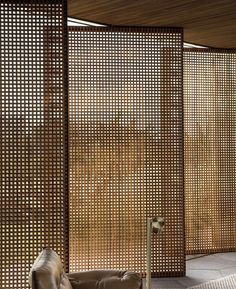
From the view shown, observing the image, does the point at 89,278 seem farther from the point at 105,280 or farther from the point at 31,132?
the point at 31,132

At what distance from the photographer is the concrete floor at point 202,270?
7293 millimetres

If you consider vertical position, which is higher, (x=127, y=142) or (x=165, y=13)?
(x=165, y=13)

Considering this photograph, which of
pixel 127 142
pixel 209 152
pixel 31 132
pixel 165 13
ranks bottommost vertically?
pixel 209 152

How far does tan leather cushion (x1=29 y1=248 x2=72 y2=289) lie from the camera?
392cm

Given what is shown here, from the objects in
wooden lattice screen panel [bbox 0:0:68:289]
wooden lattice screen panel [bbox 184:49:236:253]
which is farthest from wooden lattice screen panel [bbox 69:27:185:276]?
wooden lattice screen panel [bbox 184:49:236:253]

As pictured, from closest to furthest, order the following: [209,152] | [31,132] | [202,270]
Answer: [31,132]
[202,270]
[209,152]

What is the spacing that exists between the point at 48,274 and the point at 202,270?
455 centimetres

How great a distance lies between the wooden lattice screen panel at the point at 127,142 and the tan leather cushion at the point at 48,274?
3020 mm

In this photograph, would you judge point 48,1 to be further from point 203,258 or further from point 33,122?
point 203,258

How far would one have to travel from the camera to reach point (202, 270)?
8109 millimetres

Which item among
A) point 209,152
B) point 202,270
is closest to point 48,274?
point 202,270

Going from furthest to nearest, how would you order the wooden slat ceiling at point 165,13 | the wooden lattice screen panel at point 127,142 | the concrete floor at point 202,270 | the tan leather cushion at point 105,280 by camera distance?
the wooden lattice screen panel at point 127,142 → the concrete floor at point 202,270 → the wooden slat ceiling at point 165,13 → the tan leather cushion at point 105,280

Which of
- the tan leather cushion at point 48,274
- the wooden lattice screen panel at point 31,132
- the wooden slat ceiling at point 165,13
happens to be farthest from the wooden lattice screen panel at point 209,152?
the tan leather cushion at point 48,274

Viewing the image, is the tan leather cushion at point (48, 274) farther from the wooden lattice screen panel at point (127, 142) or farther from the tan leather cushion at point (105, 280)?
the wooden lattice screen panel at point (127, 142)
